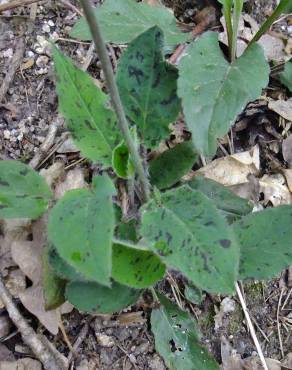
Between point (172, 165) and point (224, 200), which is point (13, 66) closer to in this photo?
point (172, 165)

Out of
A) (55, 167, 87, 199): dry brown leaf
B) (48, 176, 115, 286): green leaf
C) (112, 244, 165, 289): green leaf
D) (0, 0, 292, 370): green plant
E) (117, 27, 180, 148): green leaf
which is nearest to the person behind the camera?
(48, 176, 115, 286): green leaf

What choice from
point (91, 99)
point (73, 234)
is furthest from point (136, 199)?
point (73, 234)

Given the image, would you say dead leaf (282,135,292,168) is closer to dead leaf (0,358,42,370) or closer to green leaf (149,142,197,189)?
green leaf (149,142,197,189)

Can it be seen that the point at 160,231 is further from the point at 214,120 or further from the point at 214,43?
the point at 214,43

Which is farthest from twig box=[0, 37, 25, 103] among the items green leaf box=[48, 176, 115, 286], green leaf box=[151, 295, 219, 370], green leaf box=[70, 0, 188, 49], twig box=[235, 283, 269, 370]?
twig box=[235, 283, 269, 370]

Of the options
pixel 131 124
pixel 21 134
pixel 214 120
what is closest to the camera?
pixel 214 120

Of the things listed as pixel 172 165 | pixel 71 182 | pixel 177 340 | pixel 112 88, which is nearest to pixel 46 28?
pixel 71 182
